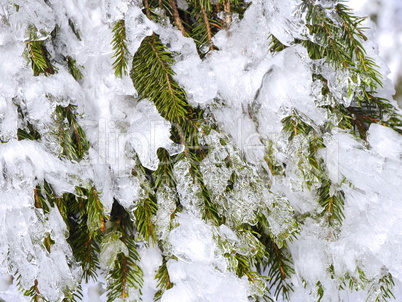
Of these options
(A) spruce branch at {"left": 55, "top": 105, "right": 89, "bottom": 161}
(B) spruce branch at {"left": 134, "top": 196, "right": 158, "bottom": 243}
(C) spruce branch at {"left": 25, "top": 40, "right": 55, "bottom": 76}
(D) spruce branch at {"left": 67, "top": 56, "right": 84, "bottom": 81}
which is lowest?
(B) spruce branch at {"left": 134, "top": 196, "right": 158, "bottom": 243}

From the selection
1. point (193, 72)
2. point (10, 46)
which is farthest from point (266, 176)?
point (10, 46)

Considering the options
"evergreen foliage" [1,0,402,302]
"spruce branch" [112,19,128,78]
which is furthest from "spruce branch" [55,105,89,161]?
"spruce branch" [112,19,128,78]

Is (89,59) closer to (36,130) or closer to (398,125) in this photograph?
(36,130)

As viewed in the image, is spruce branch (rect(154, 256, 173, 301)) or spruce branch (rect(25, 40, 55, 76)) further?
spruce branch (rect(154, 256, 173, 301))

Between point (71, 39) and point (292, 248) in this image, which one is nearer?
point (71, 39)

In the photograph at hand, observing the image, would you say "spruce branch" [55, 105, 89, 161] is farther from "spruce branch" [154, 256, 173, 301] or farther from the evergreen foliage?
"spruce branch" [154, 256, 173, 301]

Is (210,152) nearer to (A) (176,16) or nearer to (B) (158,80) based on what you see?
(B) (158,80)

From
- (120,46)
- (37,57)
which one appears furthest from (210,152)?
(37,57)

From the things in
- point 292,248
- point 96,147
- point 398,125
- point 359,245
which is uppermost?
point 398,125
